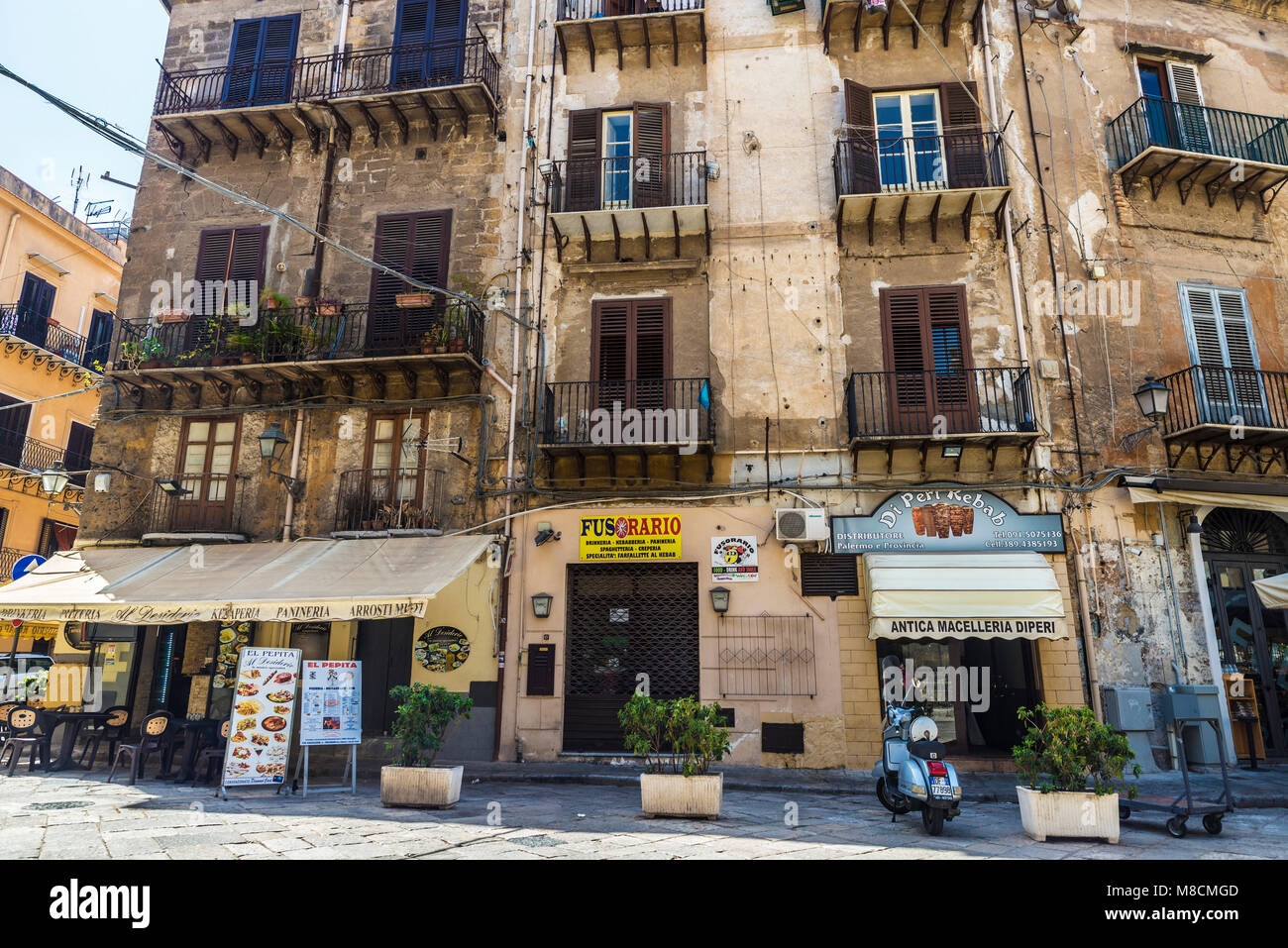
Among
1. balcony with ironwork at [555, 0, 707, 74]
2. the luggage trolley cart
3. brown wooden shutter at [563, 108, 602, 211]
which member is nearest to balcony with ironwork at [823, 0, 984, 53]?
balcony with ironwork at [555, 0, 707, 74]

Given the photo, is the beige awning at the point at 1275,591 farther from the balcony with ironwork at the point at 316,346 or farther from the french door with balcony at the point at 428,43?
the french door with balcony at the point at 428,43

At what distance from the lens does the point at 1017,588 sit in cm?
1138

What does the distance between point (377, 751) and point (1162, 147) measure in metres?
16.2

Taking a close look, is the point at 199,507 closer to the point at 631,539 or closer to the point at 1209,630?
the point at 631,539

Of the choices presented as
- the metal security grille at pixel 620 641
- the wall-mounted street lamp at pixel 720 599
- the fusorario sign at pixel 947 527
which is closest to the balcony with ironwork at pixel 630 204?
the fusorario sign at pixel 947 527

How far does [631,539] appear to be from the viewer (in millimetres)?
12898

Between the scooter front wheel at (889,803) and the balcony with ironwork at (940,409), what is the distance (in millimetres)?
5355

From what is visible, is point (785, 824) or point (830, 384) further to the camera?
point (830, 384)

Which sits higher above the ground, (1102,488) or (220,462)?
(220,462)

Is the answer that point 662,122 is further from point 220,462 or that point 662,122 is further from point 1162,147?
point 220,462

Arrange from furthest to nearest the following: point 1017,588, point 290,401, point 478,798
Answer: point 290,401 → point 1017,588 → point 478,798

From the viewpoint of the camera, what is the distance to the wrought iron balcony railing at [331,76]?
49.8 feet

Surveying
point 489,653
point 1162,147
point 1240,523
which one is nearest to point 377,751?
point 489,653

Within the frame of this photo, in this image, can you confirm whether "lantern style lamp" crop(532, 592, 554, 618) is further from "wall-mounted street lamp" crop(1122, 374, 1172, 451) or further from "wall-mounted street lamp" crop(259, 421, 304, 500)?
"wall-mounted street lamp" crop(1122, 374, 1172, 451)
